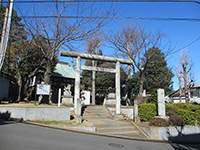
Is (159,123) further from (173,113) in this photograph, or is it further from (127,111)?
(127,111)

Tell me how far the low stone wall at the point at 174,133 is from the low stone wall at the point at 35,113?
514 cm

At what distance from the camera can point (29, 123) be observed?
29.2 ft

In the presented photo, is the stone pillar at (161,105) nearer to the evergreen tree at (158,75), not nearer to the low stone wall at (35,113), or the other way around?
the low stone wall at (35,113)

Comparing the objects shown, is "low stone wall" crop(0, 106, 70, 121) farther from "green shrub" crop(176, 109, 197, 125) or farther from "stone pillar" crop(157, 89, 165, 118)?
"green shrub" crop(176, 109, 197, 125)

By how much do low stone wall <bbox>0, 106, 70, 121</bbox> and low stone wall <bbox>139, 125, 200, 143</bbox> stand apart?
5.14 m

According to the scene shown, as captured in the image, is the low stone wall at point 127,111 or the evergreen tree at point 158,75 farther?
the evergreen tree at point 158,75

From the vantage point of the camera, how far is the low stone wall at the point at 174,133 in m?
8.94

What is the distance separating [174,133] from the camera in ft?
30.4

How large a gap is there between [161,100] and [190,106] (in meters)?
3.72

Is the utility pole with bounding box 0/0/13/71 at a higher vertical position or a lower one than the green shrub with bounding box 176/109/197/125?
higher

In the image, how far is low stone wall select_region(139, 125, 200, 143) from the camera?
8.94 meters

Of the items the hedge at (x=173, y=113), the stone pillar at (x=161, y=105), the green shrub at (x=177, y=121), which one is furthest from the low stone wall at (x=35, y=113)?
the green shrub at (x=177, y=121)

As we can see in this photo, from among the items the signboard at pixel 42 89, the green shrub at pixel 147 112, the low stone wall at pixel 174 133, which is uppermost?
the signboard at pixel 42 89

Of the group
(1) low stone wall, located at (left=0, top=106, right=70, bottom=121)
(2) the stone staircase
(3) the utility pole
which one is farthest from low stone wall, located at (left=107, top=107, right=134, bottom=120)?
(3) the utility pole
